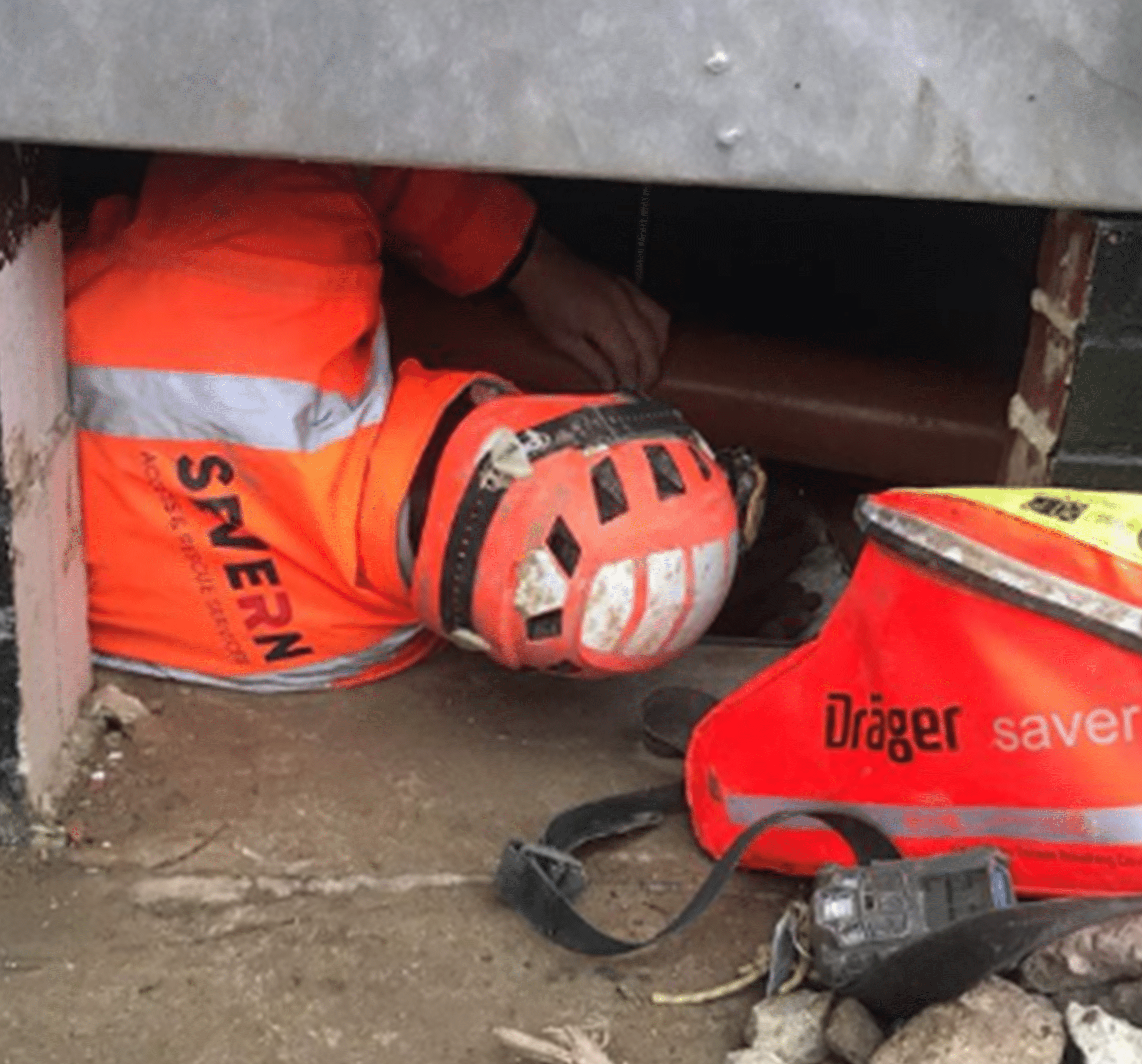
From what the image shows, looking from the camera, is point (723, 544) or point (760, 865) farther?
point (723, 544)

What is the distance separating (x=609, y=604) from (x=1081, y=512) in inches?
27.8

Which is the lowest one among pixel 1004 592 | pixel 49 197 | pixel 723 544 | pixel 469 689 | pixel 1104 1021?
pixel 469 689

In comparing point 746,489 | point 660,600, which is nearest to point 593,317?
point 746,489

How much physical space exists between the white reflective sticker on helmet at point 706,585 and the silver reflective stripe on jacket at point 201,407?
60 cm

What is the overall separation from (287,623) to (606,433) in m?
0.62

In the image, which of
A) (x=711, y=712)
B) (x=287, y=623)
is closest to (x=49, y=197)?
(x=287, y=623)

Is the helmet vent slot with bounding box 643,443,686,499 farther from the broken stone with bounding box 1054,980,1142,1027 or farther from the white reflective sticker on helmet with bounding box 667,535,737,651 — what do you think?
the broken stone with bounding box 1054,980,1142,1027

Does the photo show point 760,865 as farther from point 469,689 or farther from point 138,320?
point 138,320

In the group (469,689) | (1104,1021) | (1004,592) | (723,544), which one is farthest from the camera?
(469,689)

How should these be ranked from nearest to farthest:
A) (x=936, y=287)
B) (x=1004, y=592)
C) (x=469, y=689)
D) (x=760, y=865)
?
(x=1004, y=592) < (x=760, y=865) < (x=469, y=689) < (x=936, y=287)

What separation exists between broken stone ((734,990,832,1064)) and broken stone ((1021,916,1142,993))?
0.26m

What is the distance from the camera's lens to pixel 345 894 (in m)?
2.48

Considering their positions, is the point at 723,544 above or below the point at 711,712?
above

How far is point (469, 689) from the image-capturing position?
3029 millimetres
